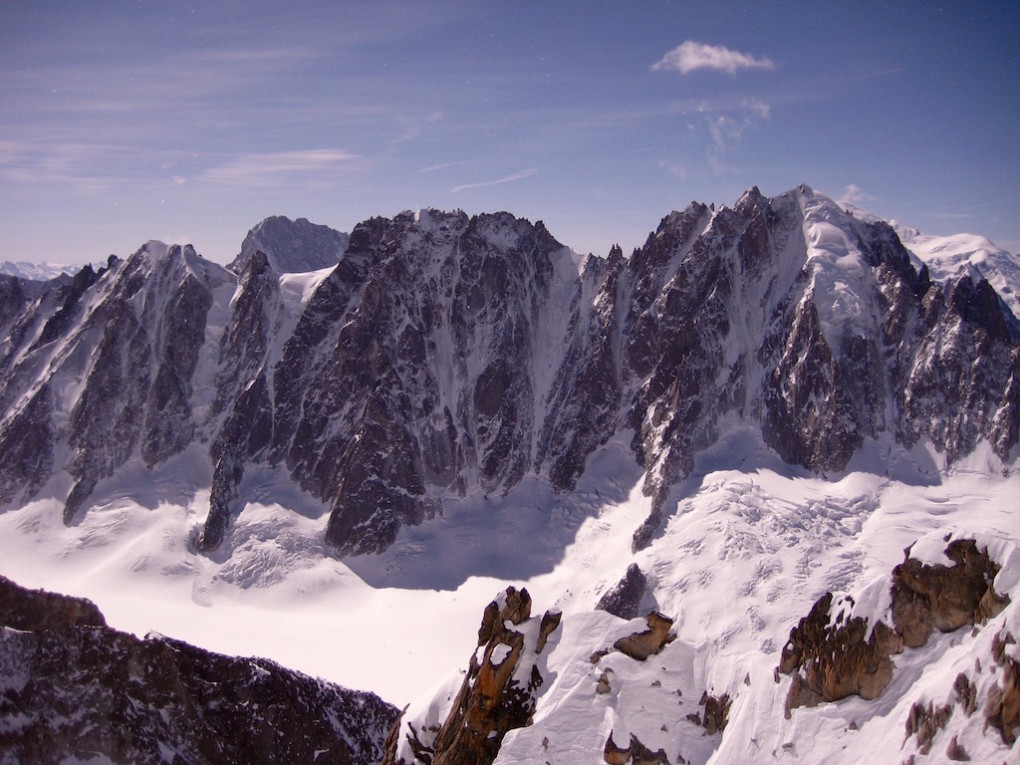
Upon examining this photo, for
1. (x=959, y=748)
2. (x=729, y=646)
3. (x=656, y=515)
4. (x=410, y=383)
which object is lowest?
(x=729, y=646)

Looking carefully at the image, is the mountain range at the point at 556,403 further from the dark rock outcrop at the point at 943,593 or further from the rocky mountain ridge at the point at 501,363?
the dark rock outcrop at the point at 943,593

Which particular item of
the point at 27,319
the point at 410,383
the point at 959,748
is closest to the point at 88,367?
the point at 27,319

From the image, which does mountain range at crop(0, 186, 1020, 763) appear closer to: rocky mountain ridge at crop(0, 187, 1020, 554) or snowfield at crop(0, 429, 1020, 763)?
rocky mountain ridge at crop(0, 187, 1020, 554)

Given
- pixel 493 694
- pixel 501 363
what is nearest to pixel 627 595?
pixel 493 694

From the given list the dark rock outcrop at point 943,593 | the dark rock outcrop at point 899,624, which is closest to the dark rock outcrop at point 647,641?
the dark rock outcrop at point 899,624

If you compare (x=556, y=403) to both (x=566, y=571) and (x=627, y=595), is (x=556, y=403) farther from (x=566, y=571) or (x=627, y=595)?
(x=627, y=595)

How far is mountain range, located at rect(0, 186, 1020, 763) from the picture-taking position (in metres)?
95.8

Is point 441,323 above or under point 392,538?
above

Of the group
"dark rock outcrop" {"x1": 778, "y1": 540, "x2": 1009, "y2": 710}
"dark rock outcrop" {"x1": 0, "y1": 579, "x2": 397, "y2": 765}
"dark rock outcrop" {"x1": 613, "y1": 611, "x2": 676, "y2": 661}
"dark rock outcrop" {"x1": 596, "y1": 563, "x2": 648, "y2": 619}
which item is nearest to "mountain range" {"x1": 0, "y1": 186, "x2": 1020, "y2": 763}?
"dark rock outcrop" {"x1": 596, "y1": 563, "x2": 648, "y2": 619}

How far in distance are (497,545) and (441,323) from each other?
45716mm

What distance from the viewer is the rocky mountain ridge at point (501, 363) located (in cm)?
10706

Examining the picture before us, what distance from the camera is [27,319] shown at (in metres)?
161

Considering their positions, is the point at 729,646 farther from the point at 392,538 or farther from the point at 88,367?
the point at 88,367

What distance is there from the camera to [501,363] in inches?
5089
